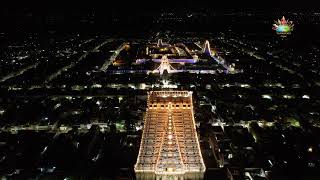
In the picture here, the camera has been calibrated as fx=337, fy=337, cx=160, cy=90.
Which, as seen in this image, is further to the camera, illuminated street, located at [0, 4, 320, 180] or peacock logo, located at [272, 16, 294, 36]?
peacock logo, located at [272, 16, 294, 36]

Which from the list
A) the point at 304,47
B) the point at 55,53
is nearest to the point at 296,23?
the point at 304,47

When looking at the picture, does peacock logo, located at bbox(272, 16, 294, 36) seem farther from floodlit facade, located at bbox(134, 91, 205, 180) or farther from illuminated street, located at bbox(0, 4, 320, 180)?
floodlit facade, located at bbox(134, 91, 205, 180)

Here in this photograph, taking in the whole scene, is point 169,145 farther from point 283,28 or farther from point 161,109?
point 283,28

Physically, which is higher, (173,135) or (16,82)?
(173,135)

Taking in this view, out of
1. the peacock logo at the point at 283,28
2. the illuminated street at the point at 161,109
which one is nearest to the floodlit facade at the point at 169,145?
the illuminated street at the point at 161,109

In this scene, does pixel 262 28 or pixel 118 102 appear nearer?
pixel 118 102

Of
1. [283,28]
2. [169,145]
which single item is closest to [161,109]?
[169,145]

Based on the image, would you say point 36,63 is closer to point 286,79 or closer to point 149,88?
point 149,88

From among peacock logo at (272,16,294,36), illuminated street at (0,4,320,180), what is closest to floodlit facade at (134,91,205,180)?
illuminated street at (0,4,320,180)
